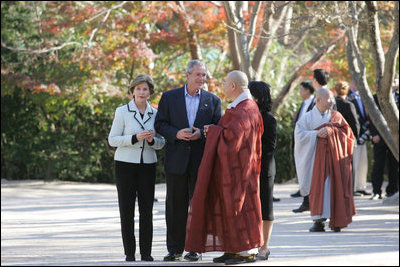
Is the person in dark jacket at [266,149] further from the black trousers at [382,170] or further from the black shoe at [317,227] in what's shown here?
the black trousers at [382,170]

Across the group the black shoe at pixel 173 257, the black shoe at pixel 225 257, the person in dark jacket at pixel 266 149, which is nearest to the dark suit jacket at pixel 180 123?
the person in dark jacket at pixel 266 149

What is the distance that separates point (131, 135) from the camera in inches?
344

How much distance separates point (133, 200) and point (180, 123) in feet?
3.03

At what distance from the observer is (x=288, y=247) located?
977 centimetres

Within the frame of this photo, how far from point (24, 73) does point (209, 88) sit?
5.23 m

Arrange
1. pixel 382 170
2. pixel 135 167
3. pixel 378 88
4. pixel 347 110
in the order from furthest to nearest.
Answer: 1. pixel 382 170
2. pixel 347 110
3. pixel 378 88
4. pixel 135 167

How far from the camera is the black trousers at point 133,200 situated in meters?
8.71

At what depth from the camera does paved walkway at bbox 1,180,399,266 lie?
8.60m

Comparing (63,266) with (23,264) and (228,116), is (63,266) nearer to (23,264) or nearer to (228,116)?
(23,264)

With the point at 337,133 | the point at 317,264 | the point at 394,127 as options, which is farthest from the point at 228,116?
the point at 394,127

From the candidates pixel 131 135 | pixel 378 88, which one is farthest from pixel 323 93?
pixel 131 135

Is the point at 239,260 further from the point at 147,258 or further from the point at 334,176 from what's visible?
the point at 334,176

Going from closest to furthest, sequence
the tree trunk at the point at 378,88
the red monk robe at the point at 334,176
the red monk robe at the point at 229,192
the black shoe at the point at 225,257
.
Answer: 1. the red monk robe at the point at 229,192
2. the black shoe at the point at 225,257
3. the red monk robe at the point at 334,176
4. the tree trunk at the point at 378,88

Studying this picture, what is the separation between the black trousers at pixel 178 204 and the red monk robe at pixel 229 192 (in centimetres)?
70
